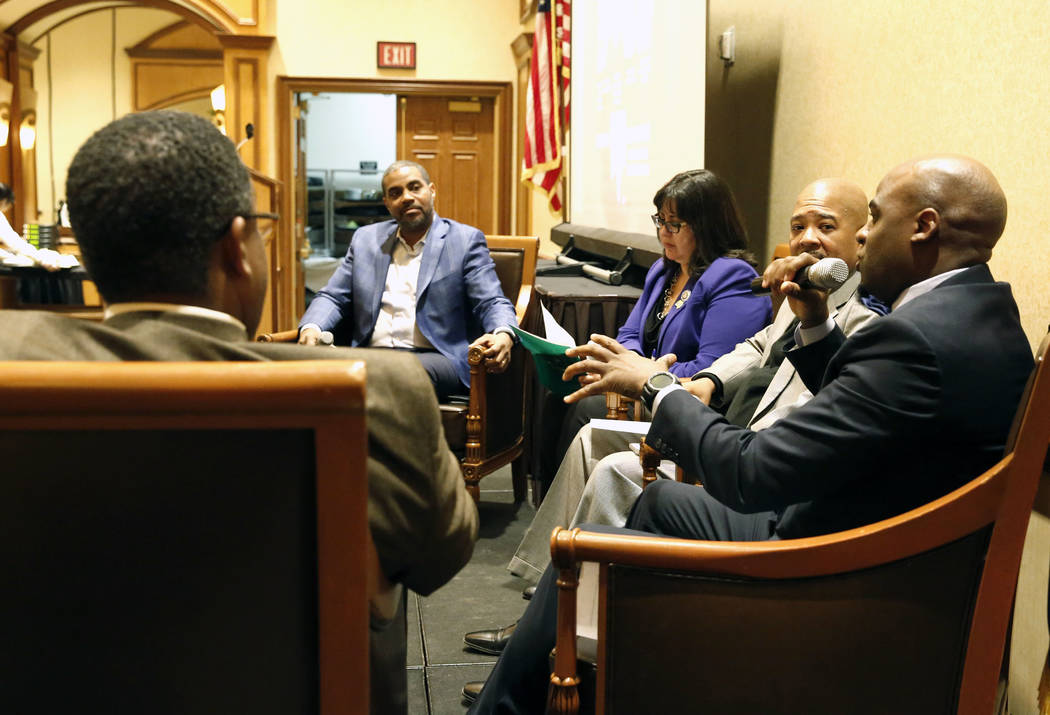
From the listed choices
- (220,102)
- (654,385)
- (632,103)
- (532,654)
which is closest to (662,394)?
(654,385)

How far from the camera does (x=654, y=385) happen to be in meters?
1.71

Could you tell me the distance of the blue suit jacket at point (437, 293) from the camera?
11.8 feet

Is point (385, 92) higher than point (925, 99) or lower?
higher

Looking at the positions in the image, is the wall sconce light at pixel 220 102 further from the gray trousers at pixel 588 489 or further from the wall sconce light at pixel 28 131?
the gray trousers at pixel 588 489

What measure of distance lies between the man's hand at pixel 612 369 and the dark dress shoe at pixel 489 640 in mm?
830

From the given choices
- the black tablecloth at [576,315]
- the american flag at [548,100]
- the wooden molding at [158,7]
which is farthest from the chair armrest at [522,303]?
the wooden molding at [158,7]

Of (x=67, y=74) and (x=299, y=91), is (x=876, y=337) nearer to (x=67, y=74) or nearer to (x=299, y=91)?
(x=299, y=91)

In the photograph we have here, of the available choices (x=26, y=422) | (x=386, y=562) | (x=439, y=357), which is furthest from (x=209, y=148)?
(x=439, y=357)

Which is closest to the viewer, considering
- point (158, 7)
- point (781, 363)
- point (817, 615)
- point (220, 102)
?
point (817, 615)

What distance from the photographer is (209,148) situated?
3.37 ft

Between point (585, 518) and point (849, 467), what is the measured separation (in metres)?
1.00

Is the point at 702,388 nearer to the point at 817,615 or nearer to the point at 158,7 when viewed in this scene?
the point at 817,615

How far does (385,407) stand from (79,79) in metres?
11.8

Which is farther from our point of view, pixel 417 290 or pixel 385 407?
pixel 417 290
